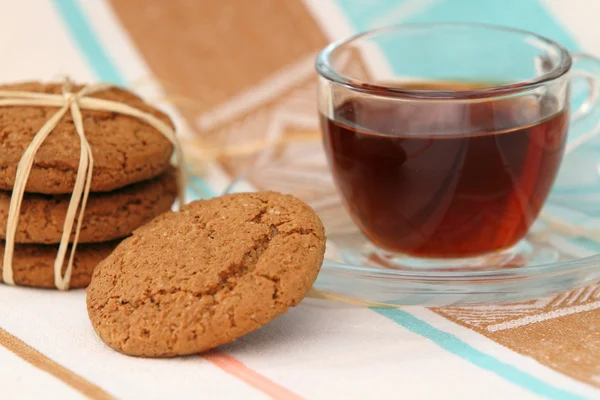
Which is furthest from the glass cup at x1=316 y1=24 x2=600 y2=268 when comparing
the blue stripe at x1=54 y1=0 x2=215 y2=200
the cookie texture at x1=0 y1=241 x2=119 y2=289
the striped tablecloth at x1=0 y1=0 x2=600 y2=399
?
the blue stripe at x1=54 y1=0 x2=215 y2=200

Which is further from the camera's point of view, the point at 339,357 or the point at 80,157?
the point at 80,157

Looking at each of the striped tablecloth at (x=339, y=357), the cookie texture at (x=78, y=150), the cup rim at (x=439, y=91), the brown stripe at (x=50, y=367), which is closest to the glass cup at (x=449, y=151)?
the cup rim at (x=439, y=91)

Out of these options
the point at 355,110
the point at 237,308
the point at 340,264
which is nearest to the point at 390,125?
the point at 355,110

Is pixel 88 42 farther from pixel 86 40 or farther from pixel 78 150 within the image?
pixel 78 150

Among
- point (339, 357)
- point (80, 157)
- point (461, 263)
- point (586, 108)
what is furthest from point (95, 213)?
point (586, 108)

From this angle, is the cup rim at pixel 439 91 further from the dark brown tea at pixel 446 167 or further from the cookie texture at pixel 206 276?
the cookie texture at pixel 206 276
